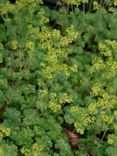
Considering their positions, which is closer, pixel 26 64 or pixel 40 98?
pixel 40 98

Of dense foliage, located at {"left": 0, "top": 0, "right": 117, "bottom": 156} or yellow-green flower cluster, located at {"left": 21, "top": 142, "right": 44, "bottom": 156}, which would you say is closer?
yellow-green flower cluster, located at {"left": 21, "top": 142, "right": 44, "bottom": 156}

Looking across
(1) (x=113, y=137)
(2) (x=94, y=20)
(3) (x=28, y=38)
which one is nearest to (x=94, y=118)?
(1) (x=113, y=137)

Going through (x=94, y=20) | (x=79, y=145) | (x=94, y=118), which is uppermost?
(x=94, y=20)

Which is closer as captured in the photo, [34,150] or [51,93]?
[34,150]

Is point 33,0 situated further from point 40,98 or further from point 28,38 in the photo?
point 40,98

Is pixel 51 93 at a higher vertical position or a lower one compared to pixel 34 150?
higher

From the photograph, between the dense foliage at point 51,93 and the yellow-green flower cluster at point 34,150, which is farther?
the dense foliage at point 51,93

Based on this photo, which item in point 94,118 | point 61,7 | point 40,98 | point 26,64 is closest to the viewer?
point 94,118

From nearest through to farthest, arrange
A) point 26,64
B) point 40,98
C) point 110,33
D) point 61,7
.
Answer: point 40,98 < point 26,64 < point 110,33 < point 61,7
